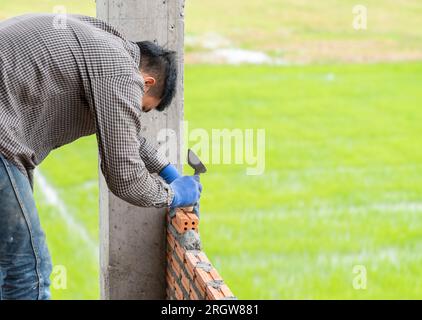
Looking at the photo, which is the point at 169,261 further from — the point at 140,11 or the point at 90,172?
the point at 90,172

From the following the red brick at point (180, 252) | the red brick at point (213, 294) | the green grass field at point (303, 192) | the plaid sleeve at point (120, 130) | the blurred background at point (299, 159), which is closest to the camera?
the plaid sleeve at point (120, 130)

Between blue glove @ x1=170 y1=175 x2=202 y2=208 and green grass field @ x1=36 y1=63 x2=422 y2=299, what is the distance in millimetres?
2011

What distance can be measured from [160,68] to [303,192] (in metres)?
4.41

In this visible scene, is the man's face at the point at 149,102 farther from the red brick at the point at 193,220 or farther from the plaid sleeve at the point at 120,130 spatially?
the red brick at the point at 193,220

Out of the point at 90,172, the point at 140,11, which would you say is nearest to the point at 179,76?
the point at 140,11

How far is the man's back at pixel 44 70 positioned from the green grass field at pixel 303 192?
242 centimetres

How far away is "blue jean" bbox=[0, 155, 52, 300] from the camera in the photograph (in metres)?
2.33

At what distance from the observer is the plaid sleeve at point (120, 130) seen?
90.0 inches

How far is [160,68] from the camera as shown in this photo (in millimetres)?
2486

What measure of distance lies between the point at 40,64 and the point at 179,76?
0.83 meters

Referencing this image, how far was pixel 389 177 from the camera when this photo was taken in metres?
7.21

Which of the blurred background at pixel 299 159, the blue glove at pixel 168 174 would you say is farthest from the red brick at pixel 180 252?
the blurred background at pixel 299 159

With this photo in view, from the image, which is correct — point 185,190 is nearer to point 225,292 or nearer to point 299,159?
point 225,292

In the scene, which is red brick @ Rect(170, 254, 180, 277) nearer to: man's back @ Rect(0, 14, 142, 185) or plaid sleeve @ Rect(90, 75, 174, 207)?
plaid sleeve @ Rect(90, 75, 174, 207)
